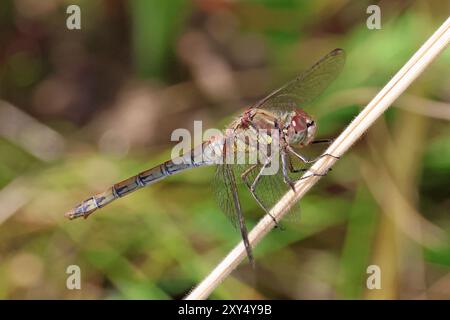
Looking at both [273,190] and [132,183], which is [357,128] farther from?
[132,183]

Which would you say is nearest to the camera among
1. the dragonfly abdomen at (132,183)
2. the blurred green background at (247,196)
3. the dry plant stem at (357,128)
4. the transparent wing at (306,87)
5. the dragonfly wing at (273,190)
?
the dry plant stem at (357,128)

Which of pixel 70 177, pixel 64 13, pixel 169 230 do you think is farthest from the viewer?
pixel 64 13

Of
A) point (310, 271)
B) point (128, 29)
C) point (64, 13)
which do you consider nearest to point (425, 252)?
point (310, 271)

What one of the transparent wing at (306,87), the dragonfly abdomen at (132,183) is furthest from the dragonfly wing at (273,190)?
the dragonfly abdomen at (132,183)

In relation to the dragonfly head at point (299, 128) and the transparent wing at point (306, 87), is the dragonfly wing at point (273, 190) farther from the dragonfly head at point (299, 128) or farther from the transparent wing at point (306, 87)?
the transparent wing at point (306, 87)

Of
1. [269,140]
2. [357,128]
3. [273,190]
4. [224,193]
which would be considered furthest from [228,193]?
[357,128]

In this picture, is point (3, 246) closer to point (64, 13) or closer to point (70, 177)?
point (70, 177)

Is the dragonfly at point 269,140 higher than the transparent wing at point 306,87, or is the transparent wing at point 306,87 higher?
the transparent wing at point 306,87
